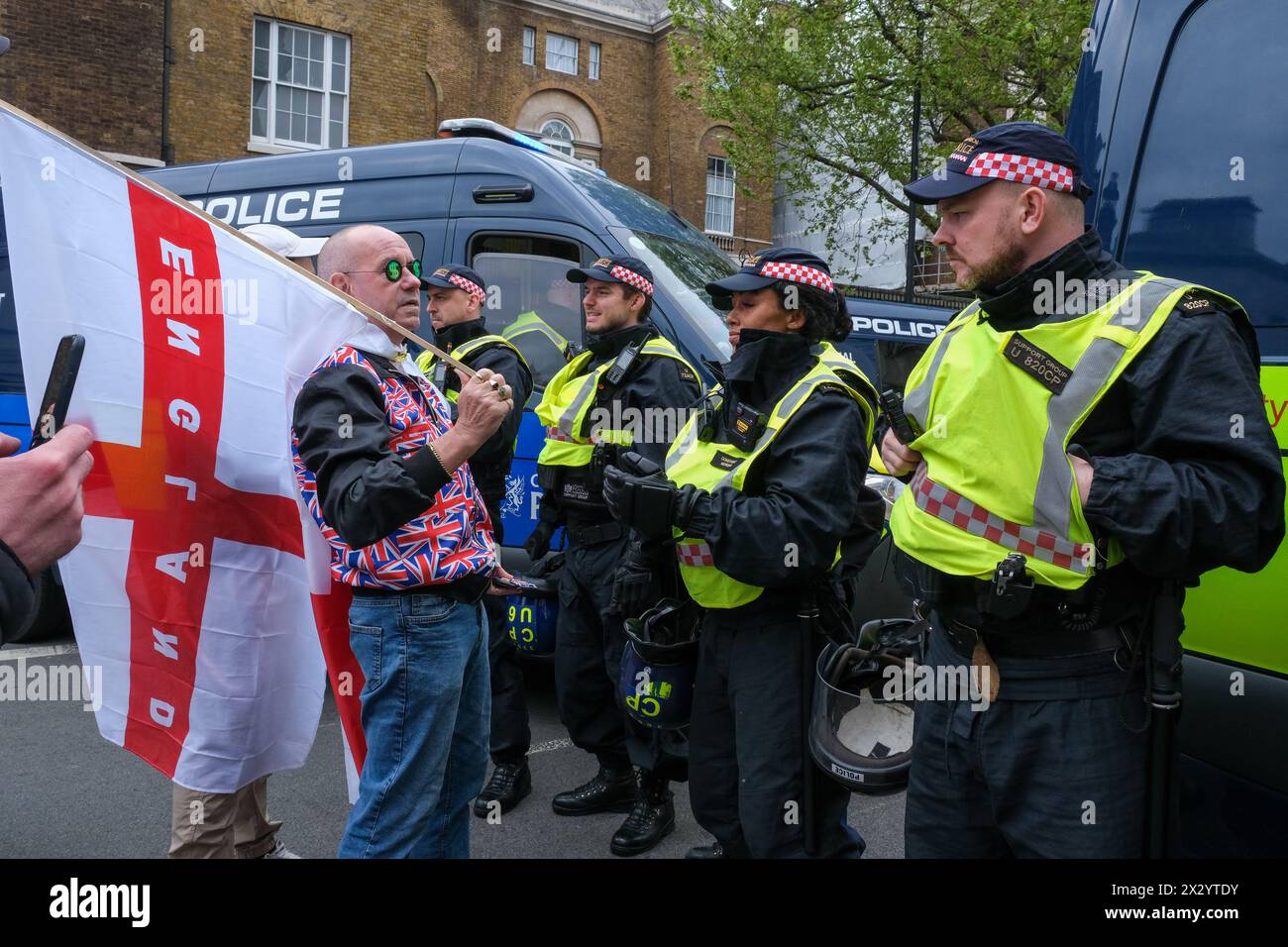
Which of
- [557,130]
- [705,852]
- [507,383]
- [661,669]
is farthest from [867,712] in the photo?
[557,130]

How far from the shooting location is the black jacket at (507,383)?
14.0 ft

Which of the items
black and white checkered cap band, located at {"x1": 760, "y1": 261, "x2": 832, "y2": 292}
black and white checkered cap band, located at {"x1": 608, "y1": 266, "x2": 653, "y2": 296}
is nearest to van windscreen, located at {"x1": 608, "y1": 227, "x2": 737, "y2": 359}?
black and white checkered cap band, located at {"x1": 608, "y1": 266, "x2": 653, "y2": 296}

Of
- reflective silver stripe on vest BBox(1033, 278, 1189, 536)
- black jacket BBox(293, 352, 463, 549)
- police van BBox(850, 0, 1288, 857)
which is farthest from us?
black jacket BBox(293, 352, 463, 549)

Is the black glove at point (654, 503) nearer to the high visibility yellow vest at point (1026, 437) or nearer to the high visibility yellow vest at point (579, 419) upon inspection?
the high visibility yellow vest at point (1026, 437)

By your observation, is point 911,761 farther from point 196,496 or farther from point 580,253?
point 580,253

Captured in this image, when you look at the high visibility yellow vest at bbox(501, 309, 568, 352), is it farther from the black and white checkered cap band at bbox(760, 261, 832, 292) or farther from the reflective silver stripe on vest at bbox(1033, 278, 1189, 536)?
the reflective silver stripe on vest at bbox(1033, 278, 1189, 536)

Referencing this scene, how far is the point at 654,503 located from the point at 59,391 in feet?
4.61

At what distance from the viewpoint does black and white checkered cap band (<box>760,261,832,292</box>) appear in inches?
116

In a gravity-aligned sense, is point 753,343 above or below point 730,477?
above

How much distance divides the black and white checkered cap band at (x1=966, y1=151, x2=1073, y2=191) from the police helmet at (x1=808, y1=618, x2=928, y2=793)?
1038 mm

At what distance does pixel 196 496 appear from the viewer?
272 cm

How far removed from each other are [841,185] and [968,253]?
13982 millimetres

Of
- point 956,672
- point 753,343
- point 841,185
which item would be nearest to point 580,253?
point 753,343
